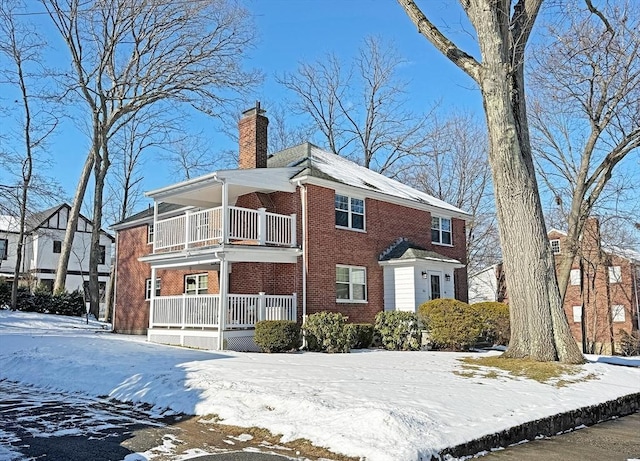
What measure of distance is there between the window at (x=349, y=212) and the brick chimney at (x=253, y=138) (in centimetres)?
317

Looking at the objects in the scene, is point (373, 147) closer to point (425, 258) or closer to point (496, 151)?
point (425, 258)

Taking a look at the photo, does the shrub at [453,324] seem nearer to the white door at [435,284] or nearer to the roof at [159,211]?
the white door at [435,284]

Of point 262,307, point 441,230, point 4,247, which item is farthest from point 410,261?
point 4,247

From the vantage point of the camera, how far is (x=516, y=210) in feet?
42.2

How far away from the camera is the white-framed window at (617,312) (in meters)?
36.3

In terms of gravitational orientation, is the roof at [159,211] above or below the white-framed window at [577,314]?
above

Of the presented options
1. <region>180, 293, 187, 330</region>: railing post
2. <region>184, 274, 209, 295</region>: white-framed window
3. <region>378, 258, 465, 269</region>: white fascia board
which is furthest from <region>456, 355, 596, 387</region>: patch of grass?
<region>184, 274, 209, 295</region>: white-framed window

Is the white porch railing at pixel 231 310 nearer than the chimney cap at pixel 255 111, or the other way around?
the white porch railing at pixel 231 310

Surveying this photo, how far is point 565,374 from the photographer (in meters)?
11.1

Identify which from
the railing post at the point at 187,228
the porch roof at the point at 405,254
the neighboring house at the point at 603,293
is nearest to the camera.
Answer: the railing post at the point at 187,228

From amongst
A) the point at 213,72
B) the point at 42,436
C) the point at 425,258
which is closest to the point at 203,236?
the point at 425,258

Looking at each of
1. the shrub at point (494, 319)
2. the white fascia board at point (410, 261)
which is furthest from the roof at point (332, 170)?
the shrub at point (494, 319)

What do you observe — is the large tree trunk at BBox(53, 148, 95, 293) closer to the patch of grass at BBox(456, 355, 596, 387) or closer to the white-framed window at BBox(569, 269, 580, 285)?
the patch of grass at BBox(456, 355, 596, 387)

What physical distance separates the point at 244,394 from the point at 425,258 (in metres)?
12.4
